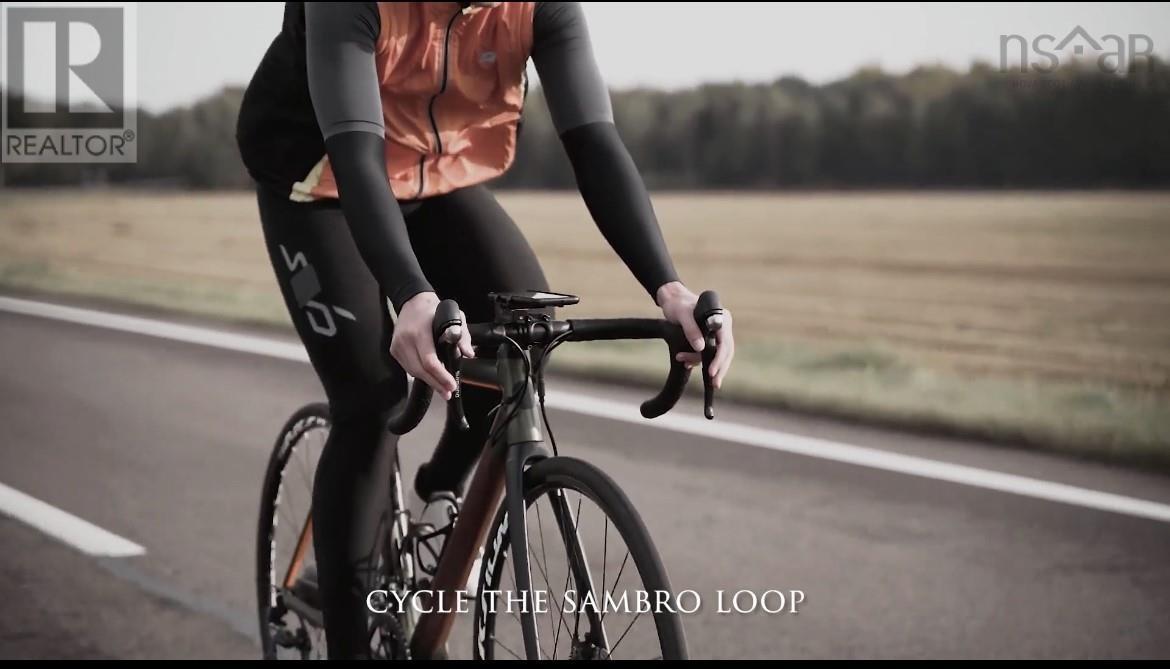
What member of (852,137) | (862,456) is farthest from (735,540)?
(852,137)

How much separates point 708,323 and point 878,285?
17.0 meters

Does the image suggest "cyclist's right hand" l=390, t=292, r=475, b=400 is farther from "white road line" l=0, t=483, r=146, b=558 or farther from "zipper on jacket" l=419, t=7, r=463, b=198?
"white road line" l=0, t=483, r=146, b=558

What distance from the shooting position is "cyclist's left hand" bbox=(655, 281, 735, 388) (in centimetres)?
219

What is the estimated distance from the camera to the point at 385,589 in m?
2.85

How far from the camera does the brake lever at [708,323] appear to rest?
2168 mm

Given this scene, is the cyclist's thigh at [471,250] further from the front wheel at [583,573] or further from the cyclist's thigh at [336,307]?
the front wheel at [583,573]

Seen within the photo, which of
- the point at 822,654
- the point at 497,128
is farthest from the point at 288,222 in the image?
the point at 822,654

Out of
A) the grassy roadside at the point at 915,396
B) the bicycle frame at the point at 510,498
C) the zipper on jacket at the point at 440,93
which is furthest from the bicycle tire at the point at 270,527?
the grassy roadside at the point at 915,396

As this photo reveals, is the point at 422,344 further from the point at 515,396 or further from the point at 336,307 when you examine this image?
the point at 336,307

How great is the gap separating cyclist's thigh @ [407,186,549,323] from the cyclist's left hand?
58cm

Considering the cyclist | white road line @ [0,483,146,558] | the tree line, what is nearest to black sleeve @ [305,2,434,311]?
the cyclist

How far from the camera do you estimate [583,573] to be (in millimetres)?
2189

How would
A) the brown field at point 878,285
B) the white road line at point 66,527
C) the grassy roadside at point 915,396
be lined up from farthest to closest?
the brown field at point 878,285, the grassy roadside at point 915,396, the white road line at point 66,527

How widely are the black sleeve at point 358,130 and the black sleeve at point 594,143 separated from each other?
1.19 feet
